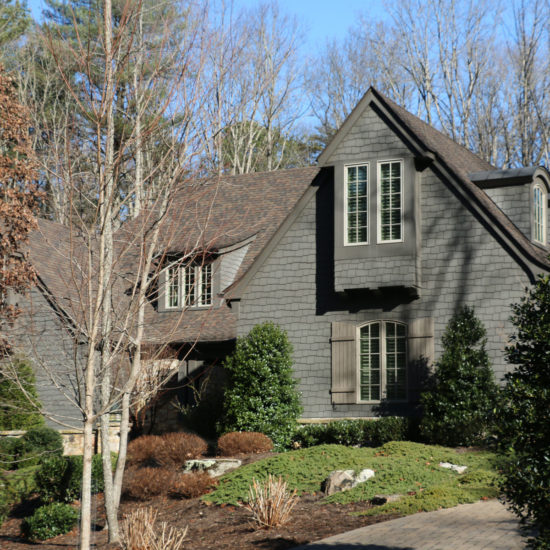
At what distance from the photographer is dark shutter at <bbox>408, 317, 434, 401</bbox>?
17.8m

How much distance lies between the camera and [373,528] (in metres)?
10.7

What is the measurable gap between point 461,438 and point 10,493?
9705 mm

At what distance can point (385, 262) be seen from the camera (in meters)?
18.1

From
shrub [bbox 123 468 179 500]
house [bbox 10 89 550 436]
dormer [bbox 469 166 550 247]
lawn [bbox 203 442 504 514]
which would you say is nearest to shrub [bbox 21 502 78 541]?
shrub [bbox 123 468 179 500]

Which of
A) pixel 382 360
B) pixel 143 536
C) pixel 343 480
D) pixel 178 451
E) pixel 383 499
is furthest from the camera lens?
pixel 382 360

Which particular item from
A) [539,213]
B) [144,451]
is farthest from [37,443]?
[539,213]

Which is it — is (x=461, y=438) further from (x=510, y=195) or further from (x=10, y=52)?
(x=10, y=52)

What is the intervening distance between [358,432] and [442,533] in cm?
743

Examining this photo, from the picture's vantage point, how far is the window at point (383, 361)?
59.6 feet

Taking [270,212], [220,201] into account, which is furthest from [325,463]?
[220,201]

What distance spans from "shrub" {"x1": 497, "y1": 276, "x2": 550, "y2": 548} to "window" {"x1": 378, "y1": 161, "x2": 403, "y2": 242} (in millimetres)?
11166

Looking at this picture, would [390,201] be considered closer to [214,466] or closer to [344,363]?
[344,363]

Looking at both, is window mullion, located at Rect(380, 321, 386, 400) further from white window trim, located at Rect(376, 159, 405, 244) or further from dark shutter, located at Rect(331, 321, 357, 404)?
white window trim, located at Rect(376, 159, 405, 244)

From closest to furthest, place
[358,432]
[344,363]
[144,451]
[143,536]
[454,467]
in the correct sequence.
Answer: [143,536], [454,467], [144,451], [358,432], [344,363]
